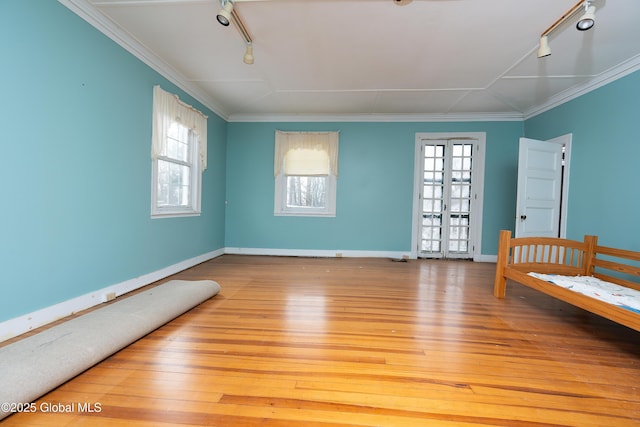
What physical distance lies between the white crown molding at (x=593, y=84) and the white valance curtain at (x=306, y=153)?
11.2 ft

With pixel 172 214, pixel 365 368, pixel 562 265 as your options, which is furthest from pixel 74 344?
pixel 562 265

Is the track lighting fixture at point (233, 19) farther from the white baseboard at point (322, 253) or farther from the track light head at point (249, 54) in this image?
the white baseboard at point (322, 253)

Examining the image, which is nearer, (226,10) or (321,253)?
(226,10)

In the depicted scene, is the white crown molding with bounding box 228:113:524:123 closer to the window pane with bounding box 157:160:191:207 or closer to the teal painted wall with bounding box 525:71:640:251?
the teal painted wall with bounding box 525:71:640:251

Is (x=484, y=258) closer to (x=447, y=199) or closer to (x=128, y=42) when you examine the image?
(x=447, y=199)

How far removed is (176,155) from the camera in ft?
12.3

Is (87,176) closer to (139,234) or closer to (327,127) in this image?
(139,234)

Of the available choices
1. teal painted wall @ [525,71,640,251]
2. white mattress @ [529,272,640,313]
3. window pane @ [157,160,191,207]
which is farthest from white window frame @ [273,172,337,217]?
teal painted wall @ [525,71,640,251]

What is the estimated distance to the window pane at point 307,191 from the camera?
521 cm

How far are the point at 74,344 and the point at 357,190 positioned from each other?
172 inches

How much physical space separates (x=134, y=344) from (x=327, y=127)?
4423 millimetres

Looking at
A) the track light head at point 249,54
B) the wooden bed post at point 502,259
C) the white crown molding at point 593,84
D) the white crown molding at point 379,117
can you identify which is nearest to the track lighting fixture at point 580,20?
the white crown molding at point 593,84

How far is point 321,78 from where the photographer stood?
357 cm

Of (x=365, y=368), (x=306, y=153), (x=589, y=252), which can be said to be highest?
(x=306, y=153)
